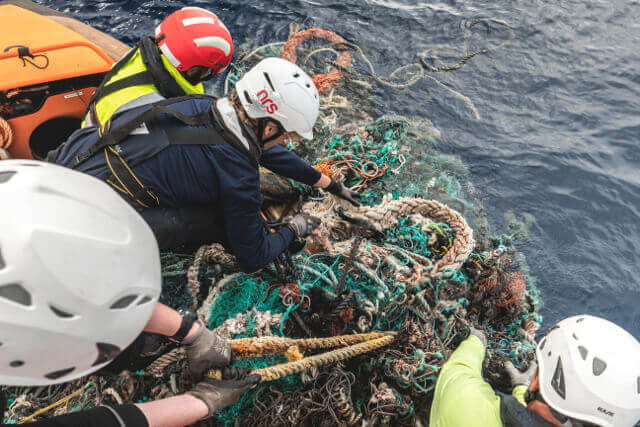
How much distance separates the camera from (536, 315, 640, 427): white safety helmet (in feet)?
4.90

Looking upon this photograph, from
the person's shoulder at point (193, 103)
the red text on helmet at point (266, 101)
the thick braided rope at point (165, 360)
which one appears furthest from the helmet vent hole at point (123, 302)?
the red text on helmet at point (266, 101)

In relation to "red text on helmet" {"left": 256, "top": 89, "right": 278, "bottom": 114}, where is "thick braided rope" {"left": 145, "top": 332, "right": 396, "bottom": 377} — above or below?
below

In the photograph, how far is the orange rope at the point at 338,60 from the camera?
517 cm

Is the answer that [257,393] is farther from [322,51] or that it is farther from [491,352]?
[322,51]

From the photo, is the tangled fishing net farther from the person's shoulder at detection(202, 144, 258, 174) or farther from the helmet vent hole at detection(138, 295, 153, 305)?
the person's shoulder at detection(202, 144, 258, 174)

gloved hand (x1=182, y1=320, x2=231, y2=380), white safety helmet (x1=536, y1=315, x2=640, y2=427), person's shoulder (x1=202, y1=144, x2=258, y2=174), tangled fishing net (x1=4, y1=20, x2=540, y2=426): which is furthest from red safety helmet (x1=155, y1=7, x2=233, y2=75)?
white safety helmet (x1=536, y1=315, x2=640, y2=427)

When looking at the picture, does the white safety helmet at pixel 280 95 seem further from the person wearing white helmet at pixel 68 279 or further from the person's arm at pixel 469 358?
the person's arm at pixel 469 358

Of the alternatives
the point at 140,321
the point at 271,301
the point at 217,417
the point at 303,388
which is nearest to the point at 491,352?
the point at 303,388

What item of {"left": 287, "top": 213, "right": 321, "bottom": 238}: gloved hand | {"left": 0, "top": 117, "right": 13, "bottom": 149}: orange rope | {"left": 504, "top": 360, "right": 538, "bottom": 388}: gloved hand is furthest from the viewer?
{"left": 0, "top": 117, "right": 13, "bottom": 149}: orange rope

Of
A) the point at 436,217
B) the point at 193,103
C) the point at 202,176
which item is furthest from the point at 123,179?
the point at 436,217

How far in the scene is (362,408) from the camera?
7.79 ft

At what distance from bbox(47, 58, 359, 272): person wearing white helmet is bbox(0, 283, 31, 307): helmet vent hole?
37.1 inches

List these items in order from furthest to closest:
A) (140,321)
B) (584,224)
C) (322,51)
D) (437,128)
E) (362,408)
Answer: (322,51) → (437,128) → (584,224) → (362,408) → (140,321)

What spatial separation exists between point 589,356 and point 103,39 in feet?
19.0
